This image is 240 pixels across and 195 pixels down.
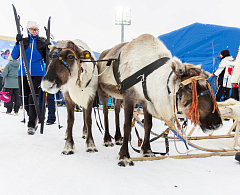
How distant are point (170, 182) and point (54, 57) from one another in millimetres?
2101

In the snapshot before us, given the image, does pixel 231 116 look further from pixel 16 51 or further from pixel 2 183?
pixel 16 51

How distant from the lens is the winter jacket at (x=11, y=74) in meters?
7.88

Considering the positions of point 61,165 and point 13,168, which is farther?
point 61,165

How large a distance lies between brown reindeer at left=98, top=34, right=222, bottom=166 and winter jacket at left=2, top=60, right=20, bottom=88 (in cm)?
641

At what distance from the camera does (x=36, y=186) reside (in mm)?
1779

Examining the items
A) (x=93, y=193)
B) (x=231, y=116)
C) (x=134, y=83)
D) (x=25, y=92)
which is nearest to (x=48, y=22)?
(x=25, y=92)

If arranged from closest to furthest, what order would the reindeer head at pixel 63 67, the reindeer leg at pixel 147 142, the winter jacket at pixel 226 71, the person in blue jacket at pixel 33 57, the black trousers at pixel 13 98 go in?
1. the reindeer head at pixel 63 67
2. the reindeer leg at pixel 147 142
3. the person in blue jacket at pixel 33 57
4. the winter jacket at pixel 226 71
5. the black trousers at pixel 13 98

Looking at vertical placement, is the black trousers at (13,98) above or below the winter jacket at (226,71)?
below

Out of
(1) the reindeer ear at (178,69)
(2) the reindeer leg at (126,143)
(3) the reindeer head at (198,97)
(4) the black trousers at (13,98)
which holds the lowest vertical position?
(4) the black trousers at (13,98)

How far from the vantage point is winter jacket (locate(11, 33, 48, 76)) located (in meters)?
4.23

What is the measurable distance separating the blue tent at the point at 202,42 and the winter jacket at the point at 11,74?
863cm

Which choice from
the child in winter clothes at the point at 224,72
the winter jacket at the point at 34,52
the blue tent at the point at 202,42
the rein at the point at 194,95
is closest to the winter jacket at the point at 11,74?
the winter jacket at the point at 34,52

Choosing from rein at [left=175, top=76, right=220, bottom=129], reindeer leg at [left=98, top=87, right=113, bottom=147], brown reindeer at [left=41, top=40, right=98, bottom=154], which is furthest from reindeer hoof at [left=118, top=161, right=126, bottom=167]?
reindeer leg at [left=98, top=87, right=113, bottom=147]

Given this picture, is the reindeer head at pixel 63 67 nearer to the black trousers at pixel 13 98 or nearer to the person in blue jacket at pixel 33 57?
the person in blue jacket at pixel 33 57
